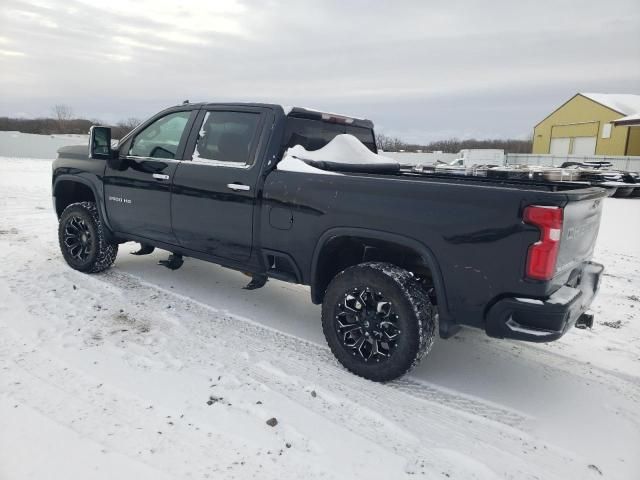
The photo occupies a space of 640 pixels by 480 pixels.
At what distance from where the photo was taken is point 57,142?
30.6m

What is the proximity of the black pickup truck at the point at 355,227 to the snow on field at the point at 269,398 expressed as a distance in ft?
1.45

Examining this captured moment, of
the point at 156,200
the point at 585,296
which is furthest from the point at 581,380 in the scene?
the point at 156,200

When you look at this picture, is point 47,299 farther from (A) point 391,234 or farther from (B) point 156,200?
(A) point 391,234

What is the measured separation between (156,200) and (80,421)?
2.40 meters

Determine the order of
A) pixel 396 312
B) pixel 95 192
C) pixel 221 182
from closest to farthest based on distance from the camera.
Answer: pixel 396 312 < pixel 221 182 < pixel 95 192

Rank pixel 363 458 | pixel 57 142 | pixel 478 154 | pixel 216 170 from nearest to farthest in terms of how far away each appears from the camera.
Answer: pixel 363 458, pixel 216 170, pixel 57 142, pixel 478 154

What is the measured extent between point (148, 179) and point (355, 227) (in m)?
2.41

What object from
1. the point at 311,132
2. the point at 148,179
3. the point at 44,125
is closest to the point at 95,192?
the point at 148,179

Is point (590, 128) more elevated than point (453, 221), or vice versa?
point (590, 128)

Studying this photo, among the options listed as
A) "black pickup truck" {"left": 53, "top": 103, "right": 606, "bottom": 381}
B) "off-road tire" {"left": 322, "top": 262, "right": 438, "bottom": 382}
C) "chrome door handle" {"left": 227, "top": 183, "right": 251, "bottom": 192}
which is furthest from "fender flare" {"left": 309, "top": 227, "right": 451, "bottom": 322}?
"chrome door handle" {"left": 227, "top": 183, "right": 251, "bottom": 192}

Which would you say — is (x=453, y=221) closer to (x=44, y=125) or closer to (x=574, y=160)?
(x=574, y=160)

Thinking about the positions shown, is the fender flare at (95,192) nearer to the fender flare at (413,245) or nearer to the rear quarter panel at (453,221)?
the rear quarter panel at (453,221)

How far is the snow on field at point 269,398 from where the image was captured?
247 centimetres

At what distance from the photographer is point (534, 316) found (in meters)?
2.74
